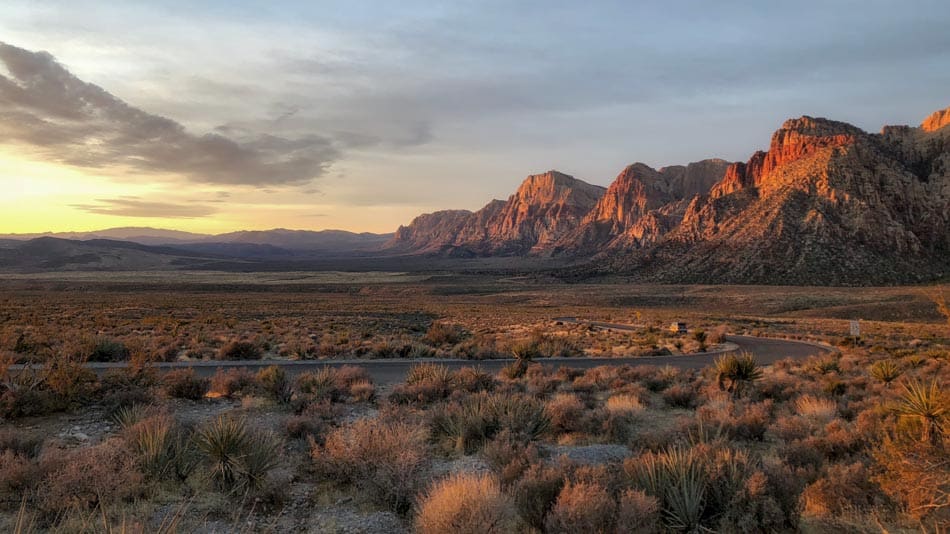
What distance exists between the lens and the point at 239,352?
2041 centimetres

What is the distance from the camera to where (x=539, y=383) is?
546 inches

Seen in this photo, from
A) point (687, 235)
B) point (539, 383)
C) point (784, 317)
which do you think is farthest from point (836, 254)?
point (539, 383)

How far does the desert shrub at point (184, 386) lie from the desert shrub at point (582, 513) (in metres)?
10.3

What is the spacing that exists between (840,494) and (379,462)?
553 centimetres

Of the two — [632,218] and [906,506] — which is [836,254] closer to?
[906,506]

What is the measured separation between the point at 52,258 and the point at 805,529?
22489 cm

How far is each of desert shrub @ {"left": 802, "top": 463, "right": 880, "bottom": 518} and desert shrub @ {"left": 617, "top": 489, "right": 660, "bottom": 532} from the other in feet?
7.20

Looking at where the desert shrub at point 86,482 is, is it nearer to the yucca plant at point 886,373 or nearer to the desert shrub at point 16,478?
the desert shrub at point 16,478

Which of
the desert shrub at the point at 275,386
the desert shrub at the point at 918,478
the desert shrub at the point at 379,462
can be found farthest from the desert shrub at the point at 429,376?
the desert shrub at the point at 918,478

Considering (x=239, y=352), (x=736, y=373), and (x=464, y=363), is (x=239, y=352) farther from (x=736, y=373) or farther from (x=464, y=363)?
(x=736, y=373)

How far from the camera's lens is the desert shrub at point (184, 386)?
39.5ft

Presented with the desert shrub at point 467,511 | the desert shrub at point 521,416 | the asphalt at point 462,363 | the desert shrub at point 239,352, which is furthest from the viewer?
the desert shrub at point 239,352

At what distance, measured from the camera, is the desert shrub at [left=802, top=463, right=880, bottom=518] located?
19.4 feet

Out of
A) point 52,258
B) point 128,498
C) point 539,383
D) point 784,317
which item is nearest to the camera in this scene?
point 128,498
